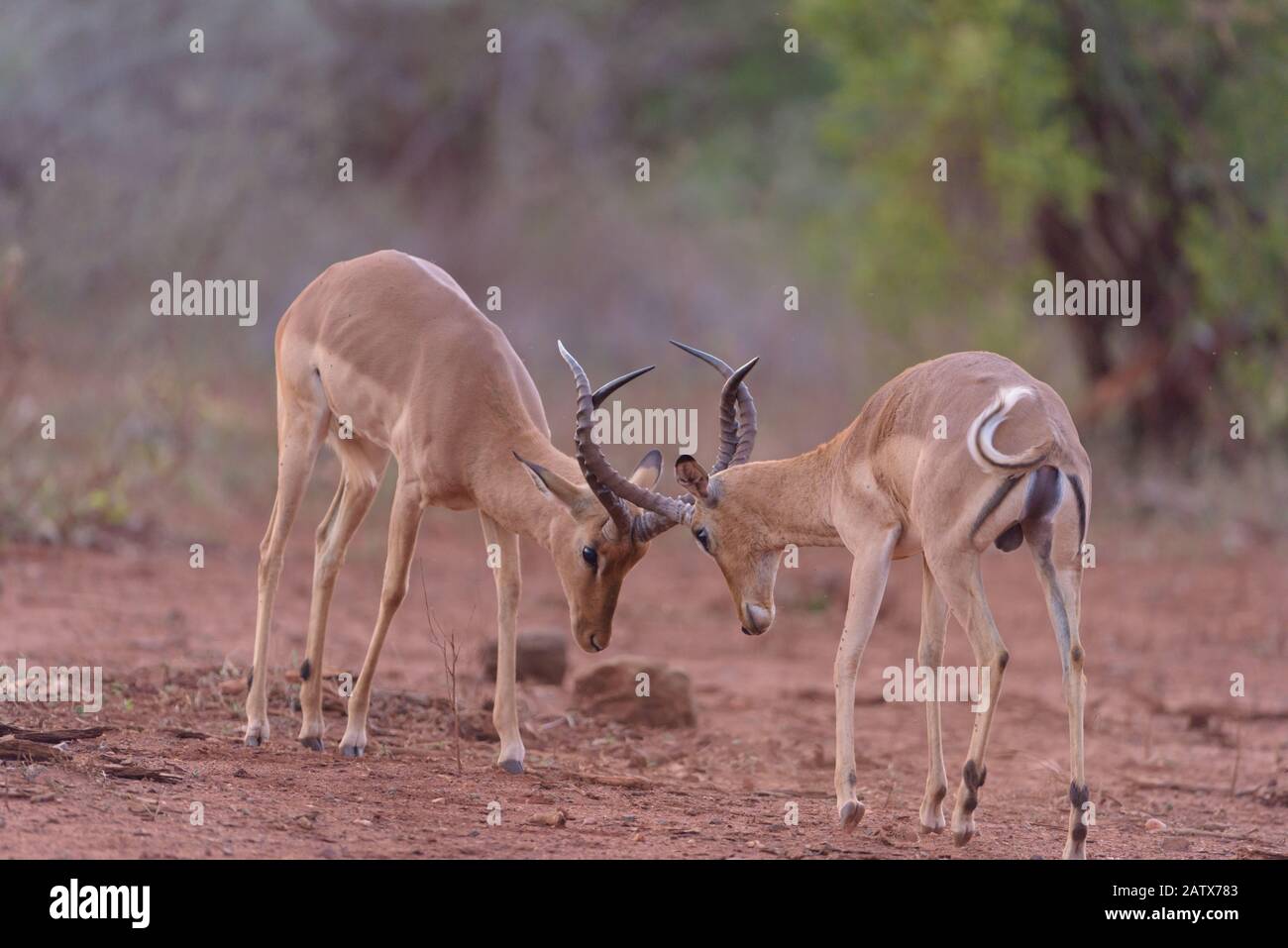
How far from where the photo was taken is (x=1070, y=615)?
19.0 feet

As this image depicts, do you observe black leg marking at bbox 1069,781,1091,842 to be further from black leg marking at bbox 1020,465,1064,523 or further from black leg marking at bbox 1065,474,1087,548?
black leg marking at bbox 1020,465,1064,523

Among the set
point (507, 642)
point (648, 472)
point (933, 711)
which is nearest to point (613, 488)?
point (648, 472)

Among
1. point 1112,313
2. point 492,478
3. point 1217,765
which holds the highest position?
point 1112,313

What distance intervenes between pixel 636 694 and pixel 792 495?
2.08 metres

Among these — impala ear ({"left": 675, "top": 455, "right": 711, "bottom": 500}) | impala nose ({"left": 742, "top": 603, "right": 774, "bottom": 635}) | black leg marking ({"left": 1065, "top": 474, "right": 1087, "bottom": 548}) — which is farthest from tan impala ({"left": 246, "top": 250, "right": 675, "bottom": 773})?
black leg marking ({"left": 1065, "top": 474, "right": 1087, "bottom": 548})

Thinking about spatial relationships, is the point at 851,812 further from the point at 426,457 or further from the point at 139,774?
the point at 139,774

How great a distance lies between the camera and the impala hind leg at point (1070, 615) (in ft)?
18.8

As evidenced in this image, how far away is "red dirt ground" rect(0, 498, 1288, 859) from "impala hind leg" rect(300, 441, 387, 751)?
0.19 m

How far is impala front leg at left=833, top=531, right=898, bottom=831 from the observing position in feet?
20.5

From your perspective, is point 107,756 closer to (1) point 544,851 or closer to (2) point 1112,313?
(1) point 544,851

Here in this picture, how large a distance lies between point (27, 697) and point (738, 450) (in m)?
3.39

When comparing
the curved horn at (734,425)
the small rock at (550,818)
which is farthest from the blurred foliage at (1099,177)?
the small rock at (550,818)

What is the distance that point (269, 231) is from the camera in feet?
67.4

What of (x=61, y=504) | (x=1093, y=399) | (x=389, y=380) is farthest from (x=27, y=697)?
(x=1093, y=399)
